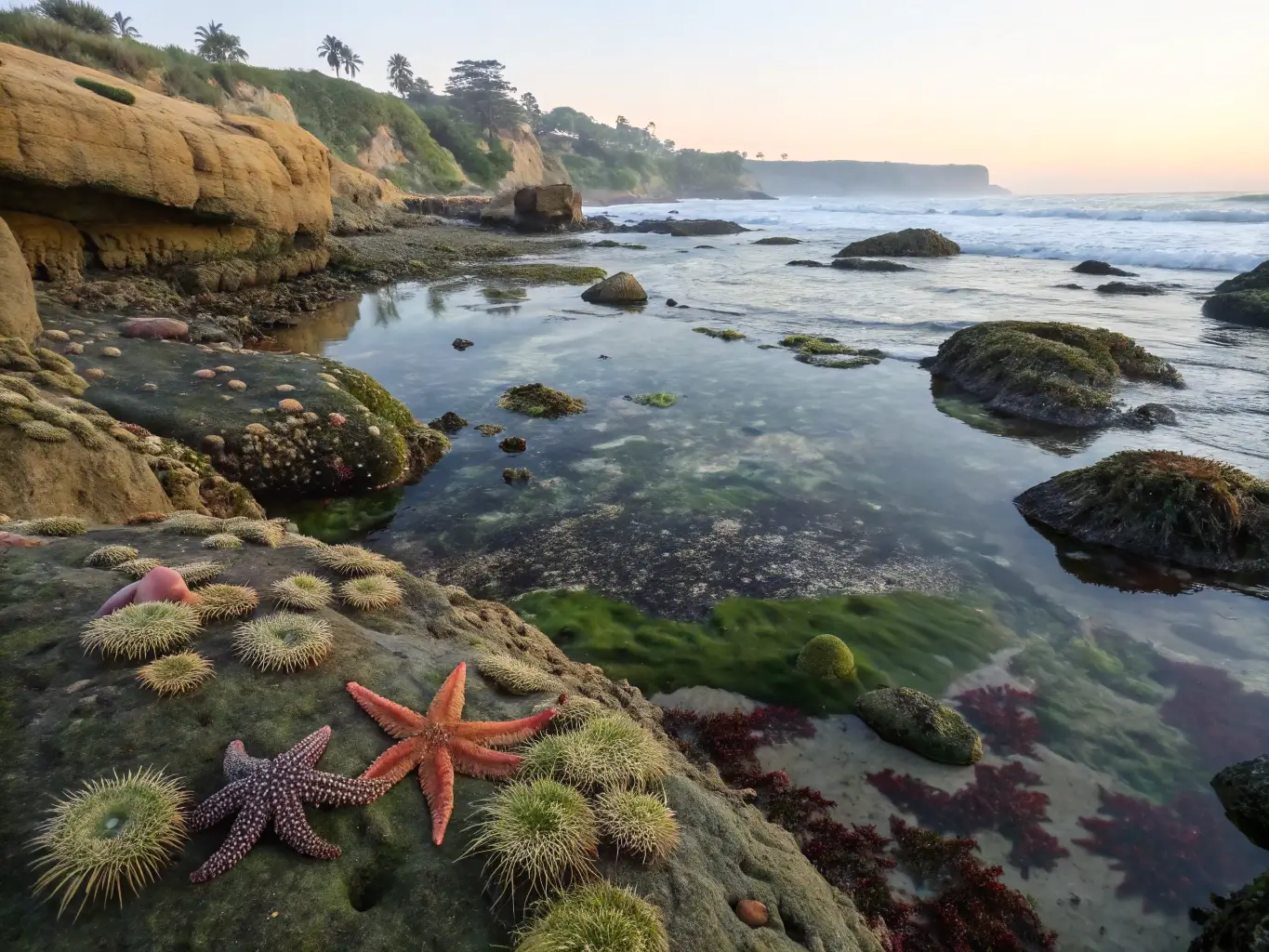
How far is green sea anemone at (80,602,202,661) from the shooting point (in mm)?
5164

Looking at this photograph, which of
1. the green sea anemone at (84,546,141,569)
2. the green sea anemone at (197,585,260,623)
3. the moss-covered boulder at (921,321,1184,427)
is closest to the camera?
the green sea anemone at (197,585,260,623)

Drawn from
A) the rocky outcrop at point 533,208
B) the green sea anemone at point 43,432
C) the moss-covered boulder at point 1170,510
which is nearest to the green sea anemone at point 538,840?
the green sea anemone at point 43,432

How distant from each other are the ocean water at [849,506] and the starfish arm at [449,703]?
3.90 metres

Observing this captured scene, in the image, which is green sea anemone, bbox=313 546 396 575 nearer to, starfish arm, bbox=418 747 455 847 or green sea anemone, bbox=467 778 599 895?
starfish arm, bbox=418 747 455 847

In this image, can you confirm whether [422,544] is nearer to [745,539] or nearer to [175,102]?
[745,539]

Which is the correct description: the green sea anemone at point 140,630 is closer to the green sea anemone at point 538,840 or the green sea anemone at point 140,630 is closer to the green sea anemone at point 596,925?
the green sea anemone at point 538,840

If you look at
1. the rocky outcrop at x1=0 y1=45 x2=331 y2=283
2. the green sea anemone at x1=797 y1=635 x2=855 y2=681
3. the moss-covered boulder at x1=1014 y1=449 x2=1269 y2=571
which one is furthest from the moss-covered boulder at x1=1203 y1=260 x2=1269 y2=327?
the rocky outcrop at x1=0 y1=45 x2=331 y2=283

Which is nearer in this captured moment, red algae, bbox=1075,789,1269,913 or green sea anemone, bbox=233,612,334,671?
green sea anemone, bbox=233,612,334,671

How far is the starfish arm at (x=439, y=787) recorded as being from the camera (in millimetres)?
4270

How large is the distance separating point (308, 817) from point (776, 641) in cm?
649

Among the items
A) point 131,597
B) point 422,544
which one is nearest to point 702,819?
point 131,597

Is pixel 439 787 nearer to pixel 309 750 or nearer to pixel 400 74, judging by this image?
pixel 309 750

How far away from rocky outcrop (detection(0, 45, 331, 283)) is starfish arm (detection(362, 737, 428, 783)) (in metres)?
23.3

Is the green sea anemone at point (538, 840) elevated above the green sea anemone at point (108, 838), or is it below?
below
